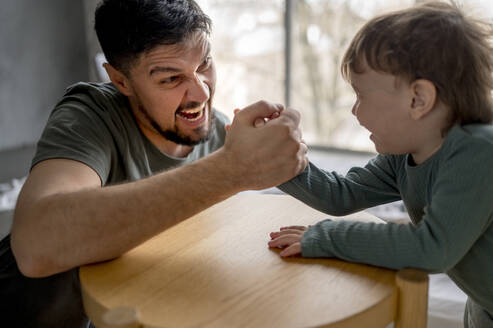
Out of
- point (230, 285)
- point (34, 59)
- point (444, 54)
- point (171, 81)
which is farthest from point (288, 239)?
point (34, 59)

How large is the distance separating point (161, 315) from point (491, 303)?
2.04 ft

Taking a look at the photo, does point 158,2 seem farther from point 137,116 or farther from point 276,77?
point 276,77

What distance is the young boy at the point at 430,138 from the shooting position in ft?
2.65

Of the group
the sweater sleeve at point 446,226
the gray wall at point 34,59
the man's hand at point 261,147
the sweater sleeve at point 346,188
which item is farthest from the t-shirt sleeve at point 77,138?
the gray wall at point 34,59

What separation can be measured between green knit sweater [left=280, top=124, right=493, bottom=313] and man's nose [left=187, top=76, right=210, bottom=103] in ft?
1.37

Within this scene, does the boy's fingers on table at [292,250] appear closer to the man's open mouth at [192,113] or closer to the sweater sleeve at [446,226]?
the sweater sleeve at [446,226]

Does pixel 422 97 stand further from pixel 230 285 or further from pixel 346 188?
pixel 230 285

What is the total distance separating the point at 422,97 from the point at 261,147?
0.31 meters

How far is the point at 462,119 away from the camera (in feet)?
2.93

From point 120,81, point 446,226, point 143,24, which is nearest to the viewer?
point 446,226

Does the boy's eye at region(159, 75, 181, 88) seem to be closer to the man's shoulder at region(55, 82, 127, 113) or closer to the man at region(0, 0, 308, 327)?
the man at region(0, 0, 308, 327)

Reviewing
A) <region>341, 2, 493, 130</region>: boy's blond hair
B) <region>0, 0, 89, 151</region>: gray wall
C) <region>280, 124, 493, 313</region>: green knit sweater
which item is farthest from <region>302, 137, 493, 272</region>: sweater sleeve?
<region>0, 0, 89, 151</region>: gray wall

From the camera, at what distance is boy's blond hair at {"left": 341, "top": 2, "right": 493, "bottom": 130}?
86cm

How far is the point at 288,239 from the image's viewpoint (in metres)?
0.97
